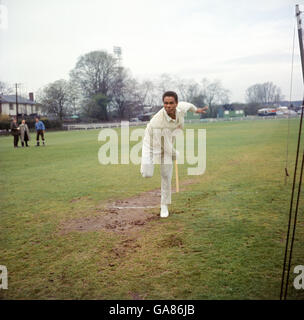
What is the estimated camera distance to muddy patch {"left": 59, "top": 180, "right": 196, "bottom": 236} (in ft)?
18.0

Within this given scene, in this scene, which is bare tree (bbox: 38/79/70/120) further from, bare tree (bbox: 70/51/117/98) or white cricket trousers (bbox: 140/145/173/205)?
white cricket trousers (bbox: 140/145/173/205)

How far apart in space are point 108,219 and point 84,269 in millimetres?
2174

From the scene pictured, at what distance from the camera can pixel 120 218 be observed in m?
6.03

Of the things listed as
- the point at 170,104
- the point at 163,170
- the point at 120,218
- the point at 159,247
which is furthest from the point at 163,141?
the point at 159,247

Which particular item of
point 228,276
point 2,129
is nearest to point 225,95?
point 2,129

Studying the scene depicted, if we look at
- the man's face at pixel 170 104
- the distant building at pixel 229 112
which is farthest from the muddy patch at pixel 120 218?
the distant building at pixel 229 112

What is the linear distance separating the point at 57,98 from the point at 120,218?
40.3 m

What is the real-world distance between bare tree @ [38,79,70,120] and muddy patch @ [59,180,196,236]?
36929 millimetres

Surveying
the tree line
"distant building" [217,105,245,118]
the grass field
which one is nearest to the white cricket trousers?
the grass field

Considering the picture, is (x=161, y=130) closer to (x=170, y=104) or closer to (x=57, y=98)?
(x=170, y=104)

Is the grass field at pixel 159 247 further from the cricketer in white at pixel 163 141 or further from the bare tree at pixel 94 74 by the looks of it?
the bare tree at pixel 94 74

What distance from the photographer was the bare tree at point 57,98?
41.9 m

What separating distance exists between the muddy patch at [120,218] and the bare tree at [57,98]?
121ft

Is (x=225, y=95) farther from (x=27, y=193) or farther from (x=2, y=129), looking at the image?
(x=27, y=193)
